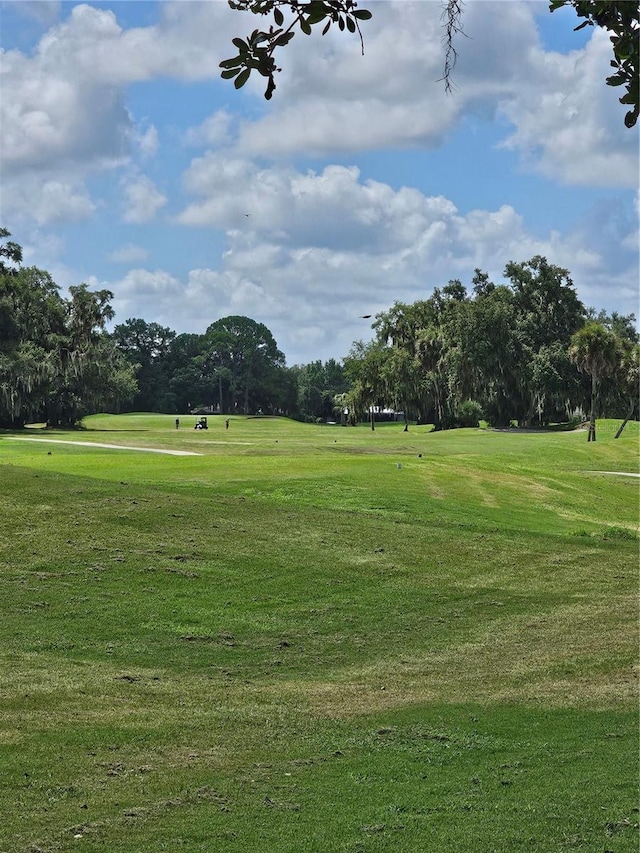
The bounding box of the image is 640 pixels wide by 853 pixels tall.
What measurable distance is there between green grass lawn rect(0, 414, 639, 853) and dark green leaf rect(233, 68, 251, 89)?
18.2ft

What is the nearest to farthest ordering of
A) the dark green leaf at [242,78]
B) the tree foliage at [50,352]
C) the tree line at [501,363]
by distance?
1. the dark green leaf at [242,78]
2. the tree foliage at [50,352]
3. the tree line at [501,363]

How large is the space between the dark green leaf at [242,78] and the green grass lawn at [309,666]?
219 inches

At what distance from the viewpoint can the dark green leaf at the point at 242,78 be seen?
5.13m

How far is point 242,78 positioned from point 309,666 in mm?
11444

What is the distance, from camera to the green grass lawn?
29.3ft

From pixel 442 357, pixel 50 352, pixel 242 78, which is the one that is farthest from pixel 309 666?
pixel 442 357

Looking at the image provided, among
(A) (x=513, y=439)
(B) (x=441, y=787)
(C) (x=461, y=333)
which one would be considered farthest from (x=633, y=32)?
(C) (x=461, y=333)

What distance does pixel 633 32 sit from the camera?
5262 millimetres

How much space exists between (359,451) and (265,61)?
151 feet

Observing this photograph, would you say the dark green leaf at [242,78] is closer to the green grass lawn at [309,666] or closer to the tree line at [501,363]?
the green grass lawn at [309,666]

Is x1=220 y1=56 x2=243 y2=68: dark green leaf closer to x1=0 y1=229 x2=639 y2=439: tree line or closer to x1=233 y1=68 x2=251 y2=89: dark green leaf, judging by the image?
x1=233 y1=68 x2=251 y2=89: dark green leaf

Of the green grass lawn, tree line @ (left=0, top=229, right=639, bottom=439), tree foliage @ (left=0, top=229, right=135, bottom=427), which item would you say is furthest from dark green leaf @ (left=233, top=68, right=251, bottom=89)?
tree foliage @ (left=0, top=229, right=135, bottom=427)

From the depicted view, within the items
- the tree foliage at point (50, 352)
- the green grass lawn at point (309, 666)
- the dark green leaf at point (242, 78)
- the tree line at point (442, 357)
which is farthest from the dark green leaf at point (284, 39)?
the tree foliage at point (50, 352)

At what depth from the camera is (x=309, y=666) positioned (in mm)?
15477
